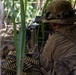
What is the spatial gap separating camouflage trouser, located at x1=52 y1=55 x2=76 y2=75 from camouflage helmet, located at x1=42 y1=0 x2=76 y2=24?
0.35 meters

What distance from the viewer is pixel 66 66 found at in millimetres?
1916

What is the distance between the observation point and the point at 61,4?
87.0 inches

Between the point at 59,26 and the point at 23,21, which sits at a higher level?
the point at 23,21

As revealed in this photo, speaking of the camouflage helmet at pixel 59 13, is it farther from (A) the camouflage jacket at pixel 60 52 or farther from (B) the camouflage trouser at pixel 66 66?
(B) the camouflage trouser at pixel 66 66

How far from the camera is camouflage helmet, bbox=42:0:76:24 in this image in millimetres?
2150

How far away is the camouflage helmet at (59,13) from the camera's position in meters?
2.15

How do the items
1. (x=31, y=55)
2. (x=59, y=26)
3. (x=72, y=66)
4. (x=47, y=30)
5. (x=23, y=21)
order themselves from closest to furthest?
1. (x=23, y=21)
2. (x=72, y=66)
3. (x=59, y=26)
4. (x=31, y=55)
5. (x=47, y=30)

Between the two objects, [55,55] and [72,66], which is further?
[55,55]

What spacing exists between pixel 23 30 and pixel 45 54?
2.64ft

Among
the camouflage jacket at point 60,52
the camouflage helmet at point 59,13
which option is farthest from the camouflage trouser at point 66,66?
the camouflage helmet at point 59,13

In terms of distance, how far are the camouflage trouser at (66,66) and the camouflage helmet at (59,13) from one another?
352mm

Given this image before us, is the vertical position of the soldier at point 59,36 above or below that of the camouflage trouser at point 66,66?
above


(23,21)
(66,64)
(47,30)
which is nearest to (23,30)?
(23,21)

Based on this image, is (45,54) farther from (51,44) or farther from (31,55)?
(31,55)
